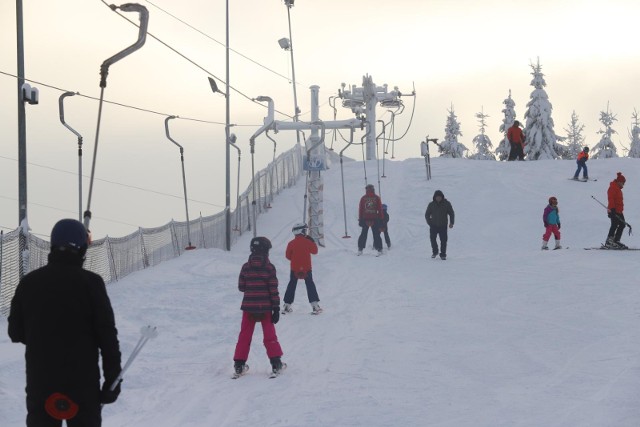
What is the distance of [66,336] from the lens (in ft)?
14.6

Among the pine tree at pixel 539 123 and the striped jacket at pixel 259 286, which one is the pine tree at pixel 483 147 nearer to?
the pine tree at pixel 539 123

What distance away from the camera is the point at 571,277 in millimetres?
16562

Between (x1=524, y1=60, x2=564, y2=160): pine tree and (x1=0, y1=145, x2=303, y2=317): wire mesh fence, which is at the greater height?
(x1=524, y1=60, x2=564, y2=160): pine tree

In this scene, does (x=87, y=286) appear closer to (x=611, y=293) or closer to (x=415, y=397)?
(x=415, y=397)

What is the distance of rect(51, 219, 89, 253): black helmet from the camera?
452 centimetres

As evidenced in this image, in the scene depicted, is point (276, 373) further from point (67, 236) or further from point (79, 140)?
point (79, 140)

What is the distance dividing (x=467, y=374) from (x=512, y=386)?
2.36 feet

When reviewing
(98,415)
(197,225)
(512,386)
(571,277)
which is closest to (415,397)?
(512,386)

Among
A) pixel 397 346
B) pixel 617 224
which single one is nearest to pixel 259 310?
pixel 397 346

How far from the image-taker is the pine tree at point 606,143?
77.5 meters

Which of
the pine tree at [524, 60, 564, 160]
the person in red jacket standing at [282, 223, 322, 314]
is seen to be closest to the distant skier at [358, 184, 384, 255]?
the person in red jacket standing at [282, 223, 322, 314]

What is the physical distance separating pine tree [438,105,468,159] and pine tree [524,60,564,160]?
59.2 ft

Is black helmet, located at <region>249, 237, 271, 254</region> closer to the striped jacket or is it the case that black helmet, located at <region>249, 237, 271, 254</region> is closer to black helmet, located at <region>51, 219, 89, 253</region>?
the striped jacket

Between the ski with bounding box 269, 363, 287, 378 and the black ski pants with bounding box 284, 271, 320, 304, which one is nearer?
the ski with bounding box 269, 363, 287, 378
